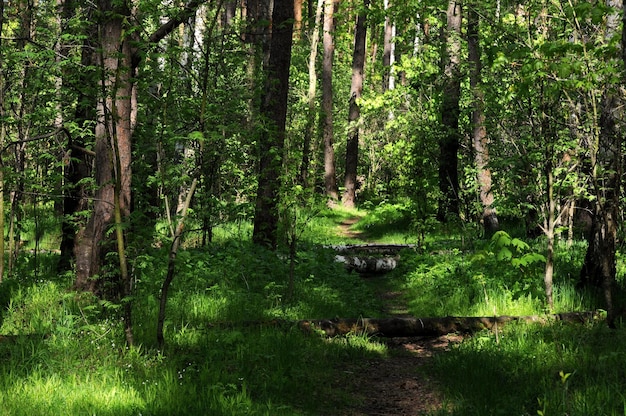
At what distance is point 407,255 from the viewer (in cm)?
1212

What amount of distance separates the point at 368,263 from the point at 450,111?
14.7 ft

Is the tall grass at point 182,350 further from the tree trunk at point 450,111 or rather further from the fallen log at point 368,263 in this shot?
the tree trunk at point 450,111

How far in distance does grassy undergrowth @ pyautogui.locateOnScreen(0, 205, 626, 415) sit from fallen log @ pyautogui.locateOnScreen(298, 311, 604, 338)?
0.26m

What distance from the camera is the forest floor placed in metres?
4.84

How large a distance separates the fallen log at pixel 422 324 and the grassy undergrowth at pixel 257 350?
0.26 m

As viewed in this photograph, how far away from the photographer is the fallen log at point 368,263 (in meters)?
11.9

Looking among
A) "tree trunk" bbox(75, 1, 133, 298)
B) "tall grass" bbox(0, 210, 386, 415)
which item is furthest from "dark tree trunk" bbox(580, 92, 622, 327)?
"tree trunk" bbox(75, 1, 133, 298)

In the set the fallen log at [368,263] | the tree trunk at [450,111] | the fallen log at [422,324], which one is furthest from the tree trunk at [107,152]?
the tree trunk at [450,111]

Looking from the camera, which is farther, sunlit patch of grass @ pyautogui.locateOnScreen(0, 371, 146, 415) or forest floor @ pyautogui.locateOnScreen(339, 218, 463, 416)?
forest floor @ pyautogui.locateOnScreen(339, 218, 463, 416)

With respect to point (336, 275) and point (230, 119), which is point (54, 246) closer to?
point (336, 275)

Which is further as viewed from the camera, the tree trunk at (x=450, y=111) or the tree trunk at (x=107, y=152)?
the tree trunk at (x=450, y=111)

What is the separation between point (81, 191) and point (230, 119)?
3283mm

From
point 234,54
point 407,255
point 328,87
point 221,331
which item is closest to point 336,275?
point 407,255

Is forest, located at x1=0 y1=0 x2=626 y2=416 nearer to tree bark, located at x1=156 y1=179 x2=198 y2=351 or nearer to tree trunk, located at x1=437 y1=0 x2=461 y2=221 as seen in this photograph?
tree bark, located at x1=156 y1=179 x2=198 y2=351
